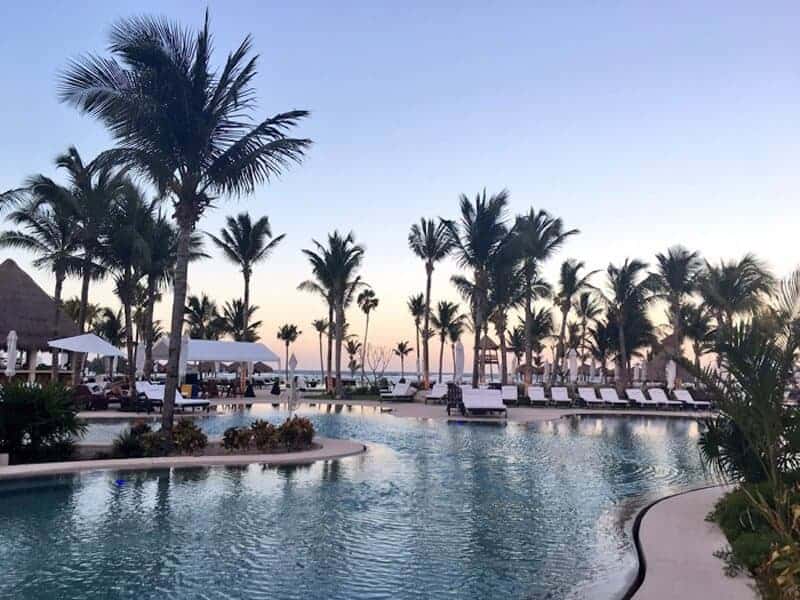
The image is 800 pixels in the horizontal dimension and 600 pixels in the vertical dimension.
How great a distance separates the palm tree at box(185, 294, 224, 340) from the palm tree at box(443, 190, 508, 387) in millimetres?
28299

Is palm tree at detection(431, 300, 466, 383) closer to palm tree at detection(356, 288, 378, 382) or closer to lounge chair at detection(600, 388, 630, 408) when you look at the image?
palm tree at detection(356, 288, 378, 382)

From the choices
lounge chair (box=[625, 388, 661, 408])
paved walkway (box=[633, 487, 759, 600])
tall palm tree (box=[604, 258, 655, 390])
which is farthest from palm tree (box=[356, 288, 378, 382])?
paved walkway (box=[633, 487, 759, 600])

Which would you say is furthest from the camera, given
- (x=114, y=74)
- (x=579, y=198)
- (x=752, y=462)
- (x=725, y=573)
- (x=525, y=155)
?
(x=579, y=198)

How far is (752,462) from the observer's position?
7.01 m

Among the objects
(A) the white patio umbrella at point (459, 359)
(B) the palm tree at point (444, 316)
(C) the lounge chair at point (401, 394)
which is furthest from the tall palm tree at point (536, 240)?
(B) the palm tree at point (444, 316)

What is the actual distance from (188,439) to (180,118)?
20.5ft

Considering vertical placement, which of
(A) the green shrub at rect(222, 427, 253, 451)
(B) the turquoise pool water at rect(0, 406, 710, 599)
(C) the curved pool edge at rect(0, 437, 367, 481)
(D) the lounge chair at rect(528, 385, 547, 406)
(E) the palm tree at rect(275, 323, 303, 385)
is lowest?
(B) the turquoise pool water at rect(0, 406, 710, 599)

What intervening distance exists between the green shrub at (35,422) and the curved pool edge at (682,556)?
9305 mm

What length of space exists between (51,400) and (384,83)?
12.6 meters

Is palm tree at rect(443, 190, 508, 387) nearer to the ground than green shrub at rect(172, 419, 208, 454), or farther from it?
farther from it

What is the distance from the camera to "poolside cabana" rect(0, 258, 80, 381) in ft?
85.0

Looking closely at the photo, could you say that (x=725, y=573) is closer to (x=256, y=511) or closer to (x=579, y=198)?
(x=256, y=511)

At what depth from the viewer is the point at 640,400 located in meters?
27.8

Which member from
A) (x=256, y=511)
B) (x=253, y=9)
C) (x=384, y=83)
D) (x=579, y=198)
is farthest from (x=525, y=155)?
(x=256, y=511)
